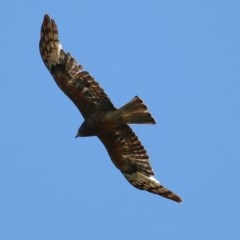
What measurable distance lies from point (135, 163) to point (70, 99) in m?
1.64

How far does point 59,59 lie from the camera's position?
976 centimetres

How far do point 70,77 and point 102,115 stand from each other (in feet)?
2.84

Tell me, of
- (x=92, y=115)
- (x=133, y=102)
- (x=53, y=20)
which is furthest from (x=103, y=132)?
(x=53, y=20)

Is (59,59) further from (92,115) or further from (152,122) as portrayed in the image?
(152,122)

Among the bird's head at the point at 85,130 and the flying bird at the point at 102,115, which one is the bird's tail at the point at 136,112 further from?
the bird's head at the point at 85,130

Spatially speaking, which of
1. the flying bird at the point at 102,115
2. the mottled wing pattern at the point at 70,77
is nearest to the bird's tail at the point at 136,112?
the flying bird at the point at 102,115

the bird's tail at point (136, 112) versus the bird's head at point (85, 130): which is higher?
the bird's tail at point (136, 112)

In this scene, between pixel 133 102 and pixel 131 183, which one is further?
pixel 131 183

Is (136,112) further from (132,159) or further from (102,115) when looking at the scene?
(132,159)

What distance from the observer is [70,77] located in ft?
31.3

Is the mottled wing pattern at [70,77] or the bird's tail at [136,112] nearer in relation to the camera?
the bird's tail at [136,112]

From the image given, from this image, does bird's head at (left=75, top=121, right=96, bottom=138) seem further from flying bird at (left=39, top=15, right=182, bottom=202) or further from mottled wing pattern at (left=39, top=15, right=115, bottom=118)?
mottled wing pattern at (left=39, top=15, right=115, bottom=118)

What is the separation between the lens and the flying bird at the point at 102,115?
930 centimetres

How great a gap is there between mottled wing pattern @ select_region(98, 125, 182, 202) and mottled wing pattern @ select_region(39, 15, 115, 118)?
63cm
